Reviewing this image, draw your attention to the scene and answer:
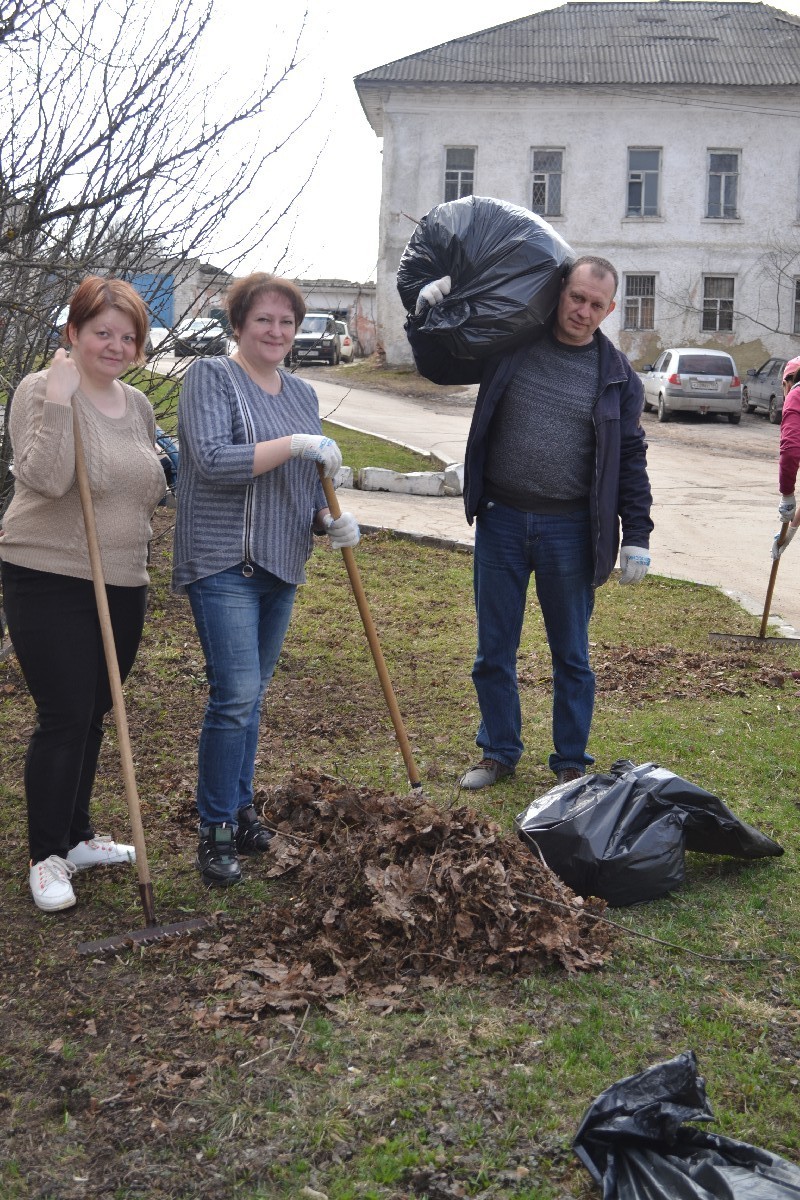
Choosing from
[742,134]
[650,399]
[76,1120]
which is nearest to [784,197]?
[742,134]

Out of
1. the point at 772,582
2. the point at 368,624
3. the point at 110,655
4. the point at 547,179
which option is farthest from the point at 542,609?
the point at 547,179

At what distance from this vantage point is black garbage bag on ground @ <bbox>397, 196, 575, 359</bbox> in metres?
4.30

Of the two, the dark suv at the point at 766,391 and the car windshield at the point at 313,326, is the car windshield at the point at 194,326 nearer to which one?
the dark suv at the point at 766,391

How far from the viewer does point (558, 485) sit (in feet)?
14.7

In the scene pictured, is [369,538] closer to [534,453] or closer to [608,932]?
[534,453]

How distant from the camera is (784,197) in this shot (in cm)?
3173

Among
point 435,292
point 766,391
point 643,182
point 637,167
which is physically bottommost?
point 766,391

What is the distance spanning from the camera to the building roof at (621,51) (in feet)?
103

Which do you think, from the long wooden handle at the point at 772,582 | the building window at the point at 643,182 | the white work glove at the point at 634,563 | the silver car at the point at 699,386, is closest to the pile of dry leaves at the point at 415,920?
the white work glove at the point at 634,563

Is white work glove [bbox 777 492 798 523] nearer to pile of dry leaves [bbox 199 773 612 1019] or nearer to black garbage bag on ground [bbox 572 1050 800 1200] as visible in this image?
pile of dry leaves [bbox 199 773 612 1019]

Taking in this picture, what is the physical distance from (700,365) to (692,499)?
11.1m

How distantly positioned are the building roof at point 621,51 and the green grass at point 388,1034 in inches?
1187

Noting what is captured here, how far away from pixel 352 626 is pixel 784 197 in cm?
2855

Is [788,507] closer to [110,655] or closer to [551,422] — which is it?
[551,422]
